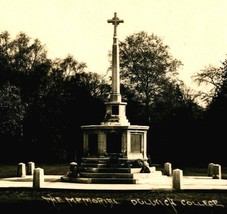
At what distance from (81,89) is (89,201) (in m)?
44.6

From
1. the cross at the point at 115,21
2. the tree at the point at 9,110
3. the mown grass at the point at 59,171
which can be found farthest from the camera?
the tree at the point at 9,110

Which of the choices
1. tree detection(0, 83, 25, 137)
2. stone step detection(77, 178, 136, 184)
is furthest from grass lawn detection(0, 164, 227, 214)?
tree detection(0, 83, 25, 137)

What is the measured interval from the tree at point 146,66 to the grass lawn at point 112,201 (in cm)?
3399

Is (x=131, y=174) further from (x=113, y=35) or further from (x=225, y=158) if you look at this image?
(x=225, y=158)

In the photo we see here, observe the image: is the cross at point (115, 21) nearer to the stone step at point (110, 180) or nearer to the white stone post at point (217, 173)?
the stone step at point (110, 180)

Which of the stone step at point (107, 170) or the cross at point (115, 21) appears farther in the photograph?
the cross at point (115, 21)

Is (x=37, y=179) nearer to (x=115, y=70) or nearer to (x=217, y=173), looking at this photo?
(x=115, y=70)

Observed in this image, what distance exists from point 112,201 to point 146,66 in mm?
39700

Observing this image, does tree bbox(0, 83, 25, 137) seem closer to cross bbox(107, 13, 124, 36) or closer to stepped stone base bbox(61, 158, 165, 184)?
cross bbox(107, 13, 124, 36)

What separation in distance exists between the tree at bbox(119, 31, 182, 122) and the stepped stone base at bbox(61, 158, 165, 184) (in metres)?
27.6

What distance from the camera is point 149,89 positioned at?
54.9 m

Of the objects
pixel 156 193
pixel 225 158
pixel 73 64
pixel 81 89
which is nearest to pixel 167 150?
pixel 225 158

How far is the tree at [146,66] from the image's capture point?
54.8m

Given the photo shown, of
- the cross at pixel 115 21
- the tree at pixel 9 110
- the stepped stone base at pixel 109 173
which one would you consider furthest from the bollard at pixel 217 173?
the tree at pixel 9 110
